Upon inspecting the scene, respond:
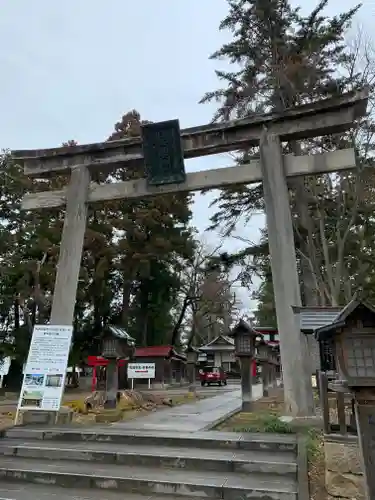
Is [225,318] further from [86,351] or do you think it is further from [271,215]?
[271,215]

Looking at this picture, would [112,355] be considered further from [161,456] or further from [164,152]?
[161,456]

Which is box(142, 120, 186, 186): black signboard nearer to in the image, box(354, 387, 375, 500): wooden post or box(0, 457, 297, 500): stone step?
box(0, 457, 297, 500): stone step

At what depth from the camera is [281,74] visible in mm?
12727

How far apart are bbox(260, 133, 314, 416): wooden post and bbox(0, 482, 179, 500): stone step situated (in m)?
3.52

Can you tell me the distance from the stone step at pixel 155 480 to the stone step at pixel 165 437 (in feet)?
2.74

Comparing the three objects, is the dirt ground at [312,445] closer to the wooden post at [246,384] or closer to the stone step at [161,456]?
the stone step at [161,456]

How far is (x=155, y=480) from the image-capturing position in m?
4.68

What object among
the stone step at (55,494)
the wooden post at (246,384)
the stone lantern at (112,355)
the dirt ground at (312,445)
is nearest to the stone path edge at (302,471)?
the dirt ground at (312,445)

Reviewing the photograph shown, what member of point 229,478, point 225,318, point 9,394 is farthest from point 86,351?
point 229,478

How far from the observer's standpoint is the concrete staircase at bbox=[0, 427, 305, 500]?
178 inches

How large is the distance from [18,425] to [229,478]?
15.1 feet

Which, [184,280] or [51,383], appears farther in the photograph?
[184,280]

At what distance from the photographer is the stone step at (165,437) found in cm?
→ 572

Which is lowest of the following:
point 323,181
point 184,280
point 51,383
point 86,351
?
point 51,383
